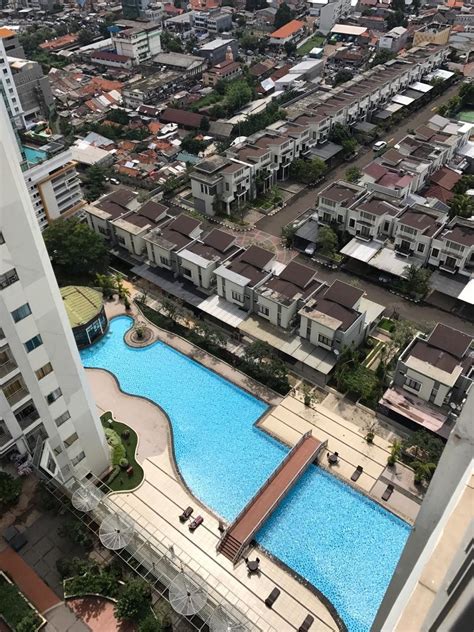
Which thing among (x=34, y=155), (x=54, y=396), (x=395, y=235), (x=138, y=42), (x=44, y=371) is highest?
(x=44, y=371)

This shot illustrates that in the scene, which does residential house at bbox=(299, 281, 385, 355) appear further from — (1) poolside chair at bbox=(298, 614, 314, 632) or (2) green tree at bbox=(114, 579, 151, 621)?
(2) green tree at bbox=(114, 579, 151, 621)

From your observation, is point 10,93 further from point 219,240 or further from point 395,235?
point 395,235

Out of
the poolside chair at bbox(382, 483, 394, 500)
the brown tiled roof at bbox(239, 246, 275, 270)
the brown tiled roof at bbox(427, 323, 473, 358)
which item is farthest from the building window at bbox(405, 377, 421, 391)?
the brown tiled roof at bbox(239, 246, 275, 270)

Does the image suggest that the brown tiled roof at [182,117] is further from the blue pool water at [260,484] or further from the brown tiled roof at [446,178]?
the blue pool water at [260,484]

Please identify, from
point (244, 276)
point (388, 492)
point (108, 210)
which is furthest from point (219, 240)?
point (388, 492)

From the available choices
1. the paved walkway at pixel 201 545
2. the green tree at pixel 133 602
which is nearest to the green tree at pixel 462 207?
the paved walkway at pixel 201 545


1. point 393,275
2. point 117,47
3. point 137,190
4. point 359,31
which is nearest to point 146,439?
point 393,275

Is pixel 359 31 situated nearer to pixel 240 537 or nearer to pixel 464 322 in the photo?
pixel 464 322
